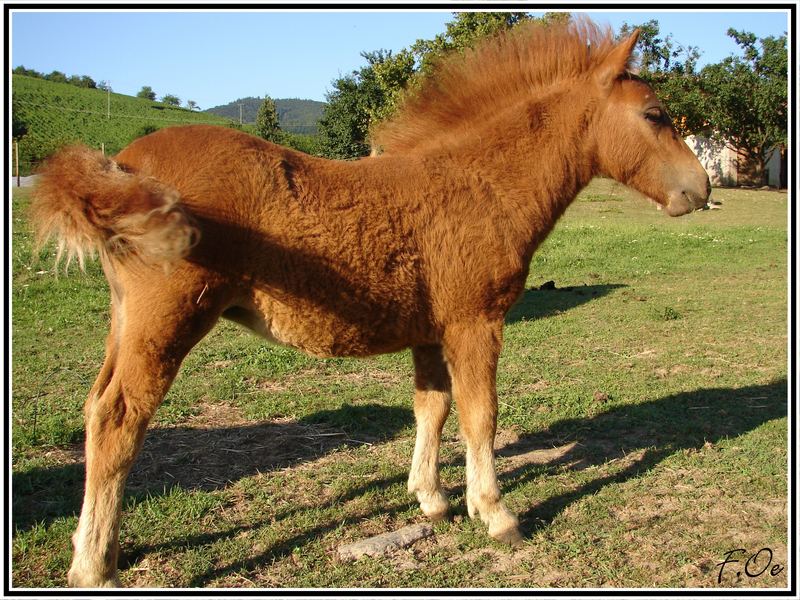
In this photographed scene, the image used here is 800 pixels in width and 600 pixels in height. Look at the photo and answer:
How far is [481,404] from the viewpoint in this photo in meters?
4.26

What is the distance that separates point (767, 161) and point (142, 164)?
1774 inches

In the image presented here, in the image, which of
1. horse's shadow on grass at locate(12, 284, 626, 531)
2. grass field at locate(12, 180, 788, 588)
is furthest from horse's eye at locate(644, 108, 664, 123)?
horse's shadow on grass at locate(12, 284, 626, 531)

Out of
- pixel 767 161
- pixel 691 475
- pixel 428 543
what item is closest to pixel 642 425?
pixel 691 475

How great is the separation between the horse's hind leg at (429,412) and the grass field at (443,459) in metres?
0.25

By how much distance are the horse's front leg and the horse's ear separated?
181 cm

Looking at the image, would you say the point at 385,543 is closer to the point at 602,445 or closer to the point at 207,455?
the point at 207,455

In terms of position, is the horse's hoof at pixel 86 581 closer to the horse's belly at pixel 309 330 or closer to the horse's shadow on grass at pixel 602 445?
the horse's shadow on grass at pixel 602 445

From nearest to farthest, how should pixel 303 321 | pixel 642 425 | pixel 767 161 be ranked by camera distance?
1. pixel 303 321
2. pixel 642 425
3. pixel 767 161

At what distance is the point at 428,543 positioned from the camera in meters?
4.17

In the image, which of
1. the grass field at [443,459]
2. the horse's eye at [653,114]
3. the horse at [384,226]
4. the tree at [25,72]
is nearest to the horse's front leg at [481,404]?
the horse at [384,226]

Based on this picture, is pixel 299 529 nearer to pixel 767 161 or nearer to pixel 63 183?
pixel 63 183

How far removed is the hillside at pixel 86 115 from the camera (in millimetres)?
49344

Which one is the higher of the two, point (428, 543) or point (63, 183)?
point (63, 183)

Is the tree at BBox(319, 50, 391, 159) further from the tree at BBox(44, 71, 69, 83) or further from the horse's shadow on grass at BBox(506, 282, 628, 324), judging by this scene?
the tree at BBox(44, 71, 69, 83)
